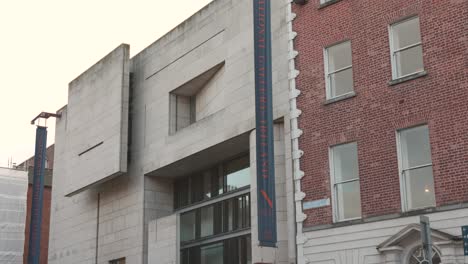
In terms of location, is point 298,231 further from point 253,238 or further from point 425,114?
point 425,114

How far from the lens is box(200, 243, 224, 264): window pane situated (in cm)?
3014

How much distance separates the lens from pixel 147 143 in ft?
110

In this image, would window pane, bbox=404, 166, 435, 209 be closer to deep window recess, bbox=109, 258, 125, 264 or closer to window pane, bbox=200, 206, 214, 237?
window pane, bbox=200, 206, 214, 237

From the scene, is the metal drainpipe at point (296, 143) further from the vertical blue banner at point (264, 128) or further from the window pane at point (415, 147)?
the window pane at point (415, 147)

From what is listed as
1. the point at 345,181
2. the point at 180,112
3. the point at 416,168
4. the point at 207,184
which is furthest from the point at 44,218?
the point at 416,168

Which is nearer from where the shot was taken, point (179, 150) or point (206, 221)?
point (179, 150)

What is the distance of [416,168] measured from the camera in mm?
20766

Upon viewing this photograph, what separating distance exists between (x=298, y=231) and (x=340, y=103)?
13.7 feet

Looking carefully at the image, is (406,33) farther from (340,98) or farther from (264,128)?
(264,128)

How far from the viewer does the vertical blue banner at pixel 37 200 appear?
36969 millimetres

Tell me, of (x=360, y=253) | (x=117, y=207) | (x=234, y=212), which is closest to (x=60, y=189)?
(x=117, y=207)

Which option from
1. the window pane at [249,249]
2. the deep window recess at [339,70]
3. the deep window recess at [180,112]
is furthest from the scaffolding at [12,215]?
the deep window recess at [339,70]

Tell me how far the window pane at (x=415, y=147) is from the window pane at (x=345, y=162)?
1.72 metres

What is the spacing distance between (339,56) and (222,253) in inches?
400
